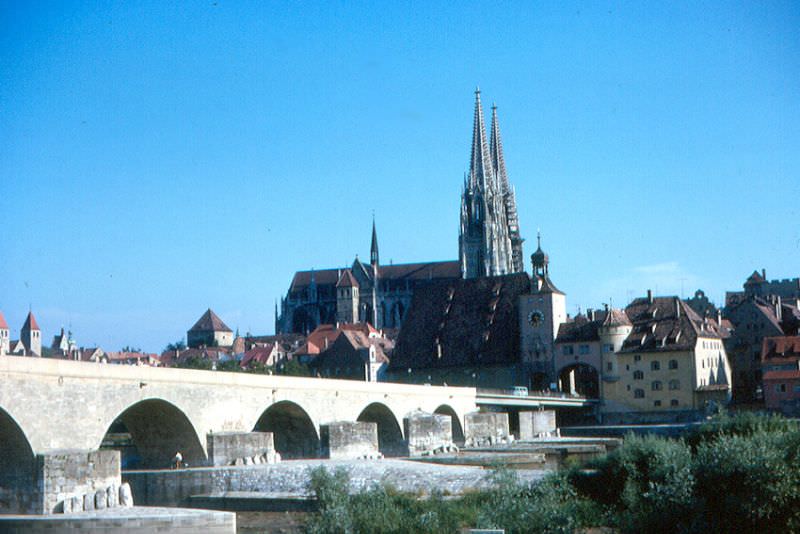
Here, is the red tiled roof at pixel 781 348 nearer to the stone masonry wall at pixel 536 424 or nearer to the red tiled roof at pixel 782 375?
the red tiled roof at pixel 782 375

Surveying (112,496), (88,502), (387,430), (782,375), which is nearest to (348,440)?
(387,430)

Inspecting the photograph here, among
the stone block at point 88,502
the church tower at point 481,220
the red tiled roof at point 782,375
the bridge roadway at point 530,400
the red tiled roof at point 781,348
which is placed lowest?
the stone block at point 88,502

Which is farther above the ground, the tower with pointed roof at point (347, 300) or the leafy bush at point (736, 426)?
the tower with pointed roof at point (347, 300)

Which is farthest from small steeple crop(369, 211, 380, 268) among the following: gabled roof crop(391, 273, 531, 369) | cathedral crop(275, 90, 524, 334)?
gabled roof crop(391, 273, 531, 369)

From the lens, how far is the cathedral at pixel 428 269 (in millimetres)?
159000

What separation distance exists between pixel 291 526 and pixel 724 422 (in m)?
14.8

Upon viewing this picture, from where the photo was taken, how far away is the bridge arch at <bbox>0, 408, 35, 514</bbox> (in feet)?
98.6

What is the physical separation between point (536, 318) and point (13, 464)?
65.0 m

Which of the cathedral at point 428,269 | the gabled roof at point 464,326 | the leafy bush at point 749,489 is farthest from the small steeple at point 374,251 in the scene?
the leafy bush at point 749,489

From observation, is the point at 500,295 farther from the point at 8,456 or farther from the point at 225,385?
the point at 8,456

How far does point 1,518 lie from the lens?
2880 centimetres

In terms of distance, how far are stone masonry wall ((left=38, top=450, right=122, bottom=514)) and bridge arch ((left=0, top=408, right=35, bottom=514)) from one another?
1.23 ft

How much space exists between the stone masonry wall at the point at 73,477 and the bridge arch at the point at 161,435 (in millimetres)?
7093

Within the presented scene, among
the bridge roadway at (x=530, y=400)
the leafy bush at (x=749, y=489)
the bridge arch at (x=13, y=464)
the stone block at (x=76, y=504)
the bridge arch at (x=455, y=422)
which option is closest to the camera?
the leafy bush at (x=749, y=489)
